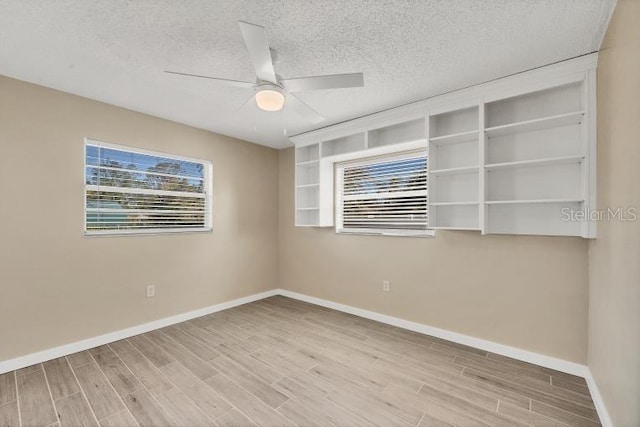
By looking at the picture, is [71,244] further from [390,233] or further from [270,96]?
[390,233]

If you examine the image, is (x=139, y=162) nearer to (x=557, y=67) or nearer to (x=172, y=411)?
(x=172, y=411)

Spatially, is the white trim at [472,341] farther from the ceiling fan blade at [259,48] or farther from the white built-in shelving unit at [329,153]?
the ceiling fan blade at [259,48]

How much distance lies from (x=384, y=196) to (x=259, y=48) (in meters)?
2.48

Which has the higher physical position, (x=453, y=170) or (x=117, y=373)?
(x=453, y=170)

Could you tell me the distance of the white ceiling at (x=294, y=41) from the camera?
1662mm

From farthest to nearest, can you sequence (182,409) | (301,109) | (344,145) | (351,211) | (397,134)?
1. (351,211)
2. (344,145)
3. (397,134)
4. (301,109)
5. (182,409)

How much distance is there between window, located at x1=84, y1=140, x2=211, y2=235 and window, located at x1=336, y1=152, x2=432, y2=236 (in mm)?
1932

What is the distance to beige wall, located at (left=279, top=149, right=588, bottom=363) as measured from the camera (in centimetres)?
237

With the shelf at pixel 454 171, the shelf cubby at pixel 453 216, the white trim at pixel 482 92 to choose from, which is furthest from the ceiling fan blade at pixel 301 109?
the shelf cubby at pixel 453 216

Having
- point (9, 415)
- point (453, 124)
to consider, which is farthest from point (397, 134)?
point (9, 415)

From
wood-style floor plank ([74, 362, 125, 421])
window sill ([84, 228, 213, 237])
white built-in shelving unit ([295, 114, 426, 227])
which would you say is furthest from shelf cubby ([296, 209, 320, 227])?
wood-style floor plank ([74, 362, 125, 421])

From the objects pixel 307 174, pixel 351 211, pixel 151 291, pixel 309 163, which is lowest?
pixel 151 291

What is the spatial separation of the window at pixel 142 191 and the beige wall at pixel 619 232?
3.94 m

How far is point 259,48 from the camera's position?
1.63 m
